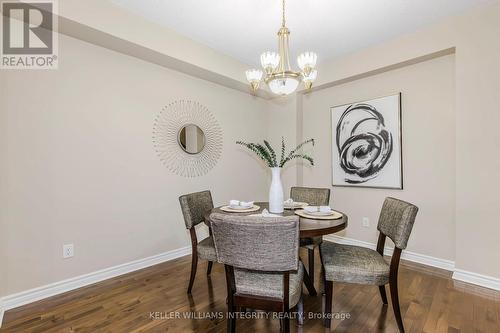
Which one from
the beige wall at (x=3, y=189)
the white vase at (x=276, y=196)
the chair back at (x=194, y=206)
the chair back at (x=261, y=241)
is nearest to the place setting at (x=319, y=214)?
the white vase at (x=276, y=196)

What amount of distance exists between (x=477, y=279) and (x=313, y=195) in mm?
1668

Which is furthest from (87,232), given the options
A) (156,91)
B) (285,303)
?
(285,303)

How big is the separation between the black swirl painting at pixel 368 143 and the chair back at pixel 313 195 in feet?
3.02

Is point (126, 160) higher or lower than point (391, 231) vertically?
higher

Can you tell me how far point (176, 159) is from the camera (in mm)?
3086

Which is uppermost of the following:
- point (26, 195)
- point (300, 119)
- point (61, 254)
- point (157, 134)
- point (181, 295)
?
point (300, 119)

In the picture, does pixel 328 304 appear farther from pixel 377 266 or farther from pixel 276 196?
pixel 276 196

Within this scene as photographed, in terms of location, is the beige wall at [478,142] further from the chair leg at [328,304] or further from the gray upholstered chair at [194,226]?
the gray upholstered chair at [194,226]

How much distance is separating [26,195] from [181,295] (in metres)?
1.55

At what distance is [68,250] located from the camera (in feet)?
7.38

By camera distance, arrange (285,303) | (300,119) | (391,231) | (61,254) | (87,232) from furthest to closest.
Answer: (300,119) → (87,232) → (61,254) → (391,231) → (285,303)

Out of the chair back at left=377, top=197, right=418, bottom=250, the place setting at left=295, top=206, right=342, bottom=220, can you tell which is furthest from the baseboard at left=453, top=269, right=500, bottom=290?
the place setting at left=295, top=206, right=342, bottom=220

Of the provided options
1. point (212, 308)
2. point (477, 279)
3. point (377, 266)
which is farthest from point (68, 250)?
point (477, 279)

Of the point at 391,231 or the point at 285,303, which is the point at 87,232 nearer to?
the point at 285,303
